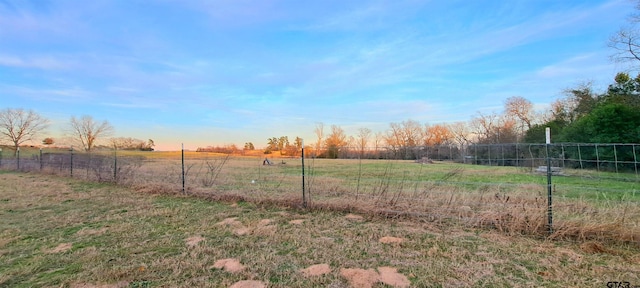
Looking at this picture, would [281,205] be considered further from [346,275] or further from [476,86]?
[476,86]

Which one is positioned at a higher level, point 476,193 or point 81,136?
point 81,136

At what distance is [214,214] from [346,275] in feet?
10.4

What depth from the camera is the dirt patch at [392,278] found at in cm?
221

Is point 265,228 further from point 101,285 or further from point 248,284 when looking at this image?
point 101,285

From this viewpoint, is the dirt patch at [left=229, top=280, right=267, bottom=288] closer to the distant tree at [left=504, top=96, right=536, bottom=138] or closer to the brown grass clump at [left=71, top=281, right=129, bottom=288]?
the brown grass clump at [left=71, top=281, right=129, bottom=288]

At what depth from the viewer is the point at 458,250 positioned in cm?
293

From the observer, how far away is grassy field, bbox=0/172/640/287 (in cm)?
229

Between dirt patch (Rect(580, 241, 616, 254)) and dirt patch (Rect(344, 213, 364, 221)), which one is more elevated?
dirt patch (Rect(580, 241, 616, 254))

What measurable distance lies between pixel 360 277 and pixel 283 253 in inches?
37.8

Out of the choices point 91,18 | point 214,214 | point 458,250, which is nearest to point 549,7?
point 458,250

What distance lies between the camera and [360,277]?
2324mm

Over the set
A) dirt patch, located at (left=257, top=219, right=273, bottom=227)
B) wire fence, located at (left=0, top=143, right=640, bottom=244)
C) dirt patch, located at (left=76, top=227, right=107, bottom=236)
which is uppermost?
wire fence, located at (left=0, top=143, right=640, bottom=244)

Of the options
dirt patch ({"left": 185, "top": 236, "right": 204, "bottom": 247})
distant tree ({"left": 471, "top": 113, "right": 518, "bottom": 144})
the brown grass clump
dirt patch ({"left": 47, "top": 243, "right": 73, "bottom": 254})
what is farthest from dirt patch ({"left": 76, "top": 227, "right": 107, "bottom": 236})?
distant tree ({"left": 471, "top": 113, "right": 518, "bottom": 144})

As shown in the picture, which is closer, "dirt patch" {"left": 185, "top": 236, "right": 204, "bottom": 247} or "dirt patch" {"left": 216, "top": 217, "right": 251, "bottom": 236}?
"dirt patch" {"left": 185, "top": 236, "right": 204, "bottom": 247}
